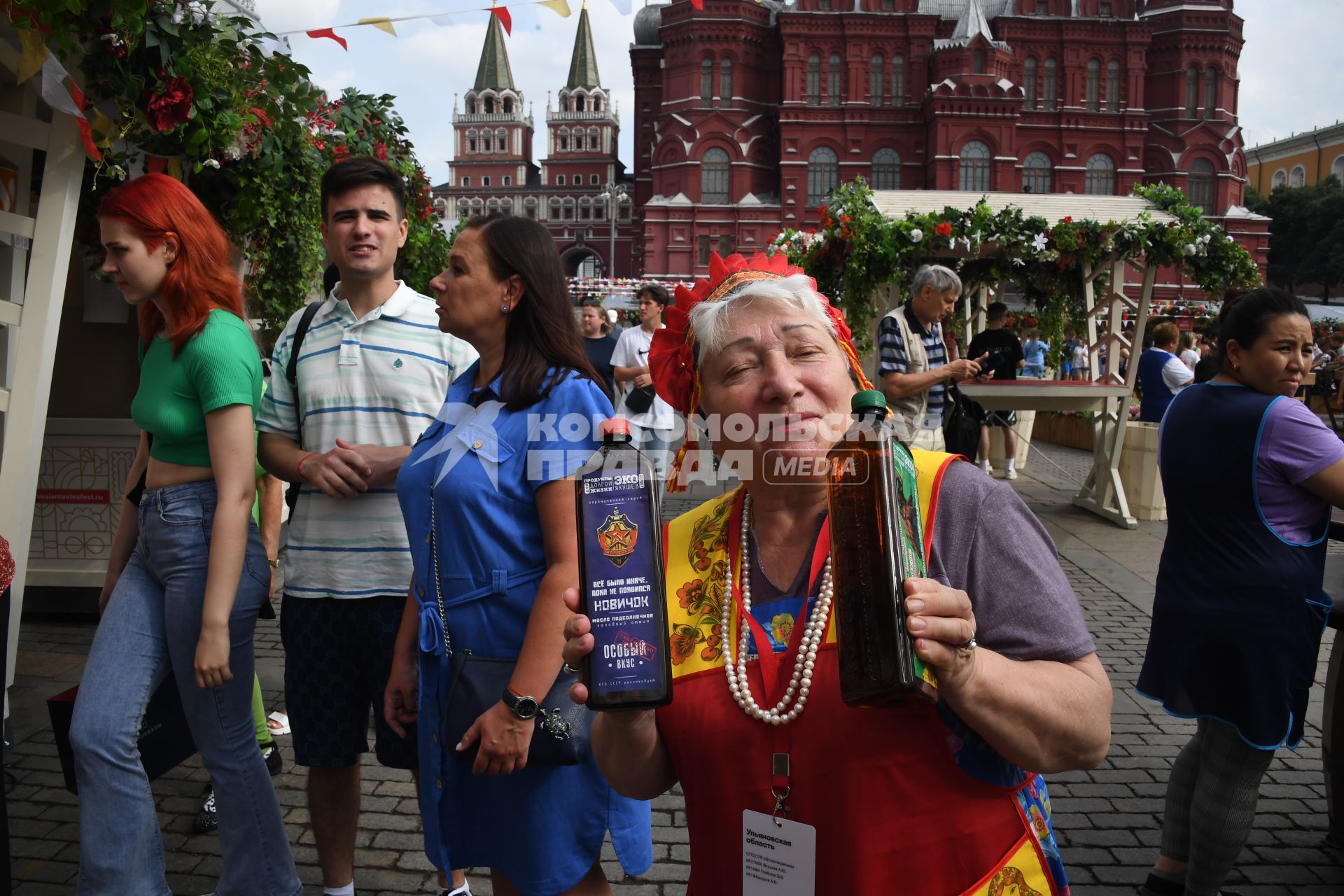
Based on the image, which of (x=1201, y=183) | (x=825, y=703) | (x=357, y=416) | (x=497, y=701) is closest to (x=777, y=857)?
(x=825, y=703)

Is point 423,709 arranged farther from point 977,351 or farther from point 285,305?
point 977,351

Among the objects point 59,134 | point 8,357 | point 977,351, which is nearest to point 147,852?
point 8,357

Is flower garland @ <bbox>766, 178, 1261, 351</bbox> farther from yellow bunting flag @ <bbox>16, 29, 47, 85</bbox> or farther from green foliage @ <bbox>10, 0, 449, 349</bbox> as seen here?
yellow bunting flag @ <bbox>16, 29, 47, 85</bbox>

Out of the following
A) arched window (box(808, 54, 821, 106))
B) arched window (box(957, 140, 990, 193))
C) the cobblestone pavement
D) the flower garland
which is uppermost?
arched window (box(808, 54, 821, 106))

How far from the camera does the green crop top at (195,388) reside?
2.53 meters

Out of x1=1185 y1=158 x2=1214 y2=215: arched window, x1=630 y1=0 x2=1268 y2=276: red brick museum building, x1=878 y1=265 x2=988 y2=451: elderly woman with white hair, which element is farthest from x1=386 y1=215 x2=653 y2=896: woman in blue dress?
x1=1185 y1=158 x2=1214 y2=215: arched window

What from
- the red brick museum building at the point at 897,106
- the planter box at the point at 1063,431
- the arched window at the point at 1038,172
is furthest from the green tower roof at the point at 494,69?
the planter box at the point at 1063,431

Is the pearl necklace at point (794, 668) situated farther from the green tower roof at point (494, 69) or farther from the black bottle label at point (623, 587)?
the green tower roof at point (494, 69)

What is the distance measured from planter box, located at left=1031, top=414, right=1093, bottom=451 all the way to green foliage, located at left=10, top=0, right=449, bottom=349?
12.9 m

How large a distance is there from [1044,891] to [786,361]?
93cm

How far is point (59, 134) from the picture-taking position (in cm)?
388

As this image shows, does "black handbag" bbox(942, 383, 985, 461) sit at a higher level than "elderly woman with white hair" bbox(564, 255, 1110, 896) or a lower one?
higher

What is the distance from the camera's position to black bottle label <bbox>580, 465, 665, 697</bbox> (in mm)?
1325

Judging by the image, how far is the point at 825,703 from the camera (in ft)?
4.73
